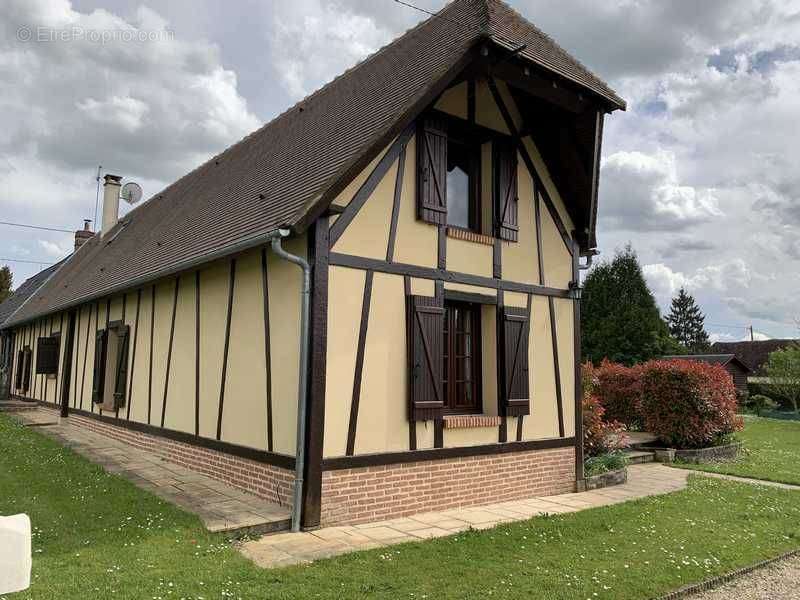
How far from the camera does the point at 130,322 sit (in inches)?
435

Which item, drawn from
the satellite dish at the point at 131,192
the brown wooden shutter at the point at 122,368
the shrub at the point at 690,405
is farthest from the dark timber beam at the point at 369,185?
the satellite dish at the point at 131,192

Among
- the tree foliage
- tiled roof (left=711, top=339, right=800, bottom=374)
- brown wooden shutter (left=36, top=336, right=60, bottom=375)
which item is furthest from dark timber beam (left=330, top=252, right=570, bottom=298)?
tiled roof (left=711, top=339, right=800, bottom=374)

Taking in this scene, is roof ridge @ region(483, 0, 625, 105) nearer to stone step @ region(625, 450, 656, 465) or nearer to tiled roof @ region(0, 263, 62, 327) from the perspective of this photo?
stone step @ region(625, 450, 656, 465)

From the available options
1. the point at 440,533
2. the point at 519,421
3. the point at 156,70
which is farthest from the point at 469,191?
the point at 156,70

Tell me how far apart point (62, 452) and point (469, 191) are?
24.2 ft

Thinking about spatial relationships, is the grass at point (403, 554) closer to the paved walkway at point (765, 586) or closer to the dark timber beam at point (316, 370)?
the paved walkway at point (765, 586)

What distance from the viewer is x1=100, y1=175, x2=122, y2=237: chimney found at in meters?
19.5

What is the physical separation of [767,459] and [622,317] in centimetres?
1387

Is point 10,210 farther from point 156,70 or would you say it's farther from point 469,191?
point 469,191

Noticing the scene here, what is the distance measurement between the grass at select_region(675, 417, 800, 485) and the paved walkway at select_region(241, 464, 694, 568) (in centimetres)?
218

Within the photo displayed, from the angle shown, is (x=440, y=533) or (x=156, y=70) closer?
(x=440, y=533)

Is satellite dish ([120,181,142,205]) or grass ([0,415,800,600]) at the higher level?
satellite dish ([120,181,142,205])

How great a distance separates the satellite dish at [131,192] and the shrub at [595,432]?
15293 millimetres

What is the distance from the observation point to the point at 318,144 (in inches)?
330
